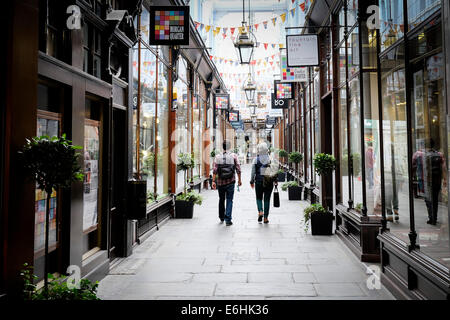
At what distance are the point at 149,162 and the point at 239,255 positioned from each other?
3.02 metres

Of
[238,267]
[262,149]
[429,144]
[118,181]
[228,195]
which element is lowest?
[238,267]

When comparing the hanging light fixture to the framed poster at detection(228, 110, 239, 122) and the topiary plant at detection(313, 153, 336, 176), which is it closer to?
the topiary plant at detection(313, 153, 336, 176)

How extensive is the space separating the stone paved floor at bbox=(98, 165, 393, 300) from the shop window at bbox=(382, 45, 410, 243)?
0.94 meters

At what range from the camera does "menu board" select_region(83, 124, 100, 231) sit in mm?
4746

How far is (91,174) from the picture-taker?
4895mm

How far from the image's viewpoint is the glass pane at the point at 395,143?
4.55 meters

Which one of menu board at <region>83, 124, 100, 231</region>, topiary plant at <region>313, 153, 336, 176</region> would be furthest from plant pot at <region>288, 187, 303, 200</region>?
menu board at <region>83, 124, 100, 231</region>

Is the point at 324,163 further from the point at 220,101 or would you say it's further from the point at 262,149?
the point at 220,101

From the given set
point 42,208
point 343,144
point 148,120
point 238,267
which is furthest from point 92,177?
point 343,144

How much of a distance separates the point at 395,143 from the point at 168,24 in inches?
181

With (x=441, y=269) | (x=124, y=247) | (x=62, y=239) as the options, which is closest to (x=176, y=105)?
(x=124, y=247)

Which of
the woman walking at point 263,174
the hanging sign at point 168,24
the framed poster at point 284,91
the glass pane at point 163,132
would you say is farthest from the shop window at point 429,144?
the framed poster at point 284,91

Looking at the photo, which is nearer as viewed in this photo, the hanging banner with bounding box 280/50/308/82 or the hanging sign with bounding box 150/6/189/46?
the hanging sign with bounding box 150/6/189/46
